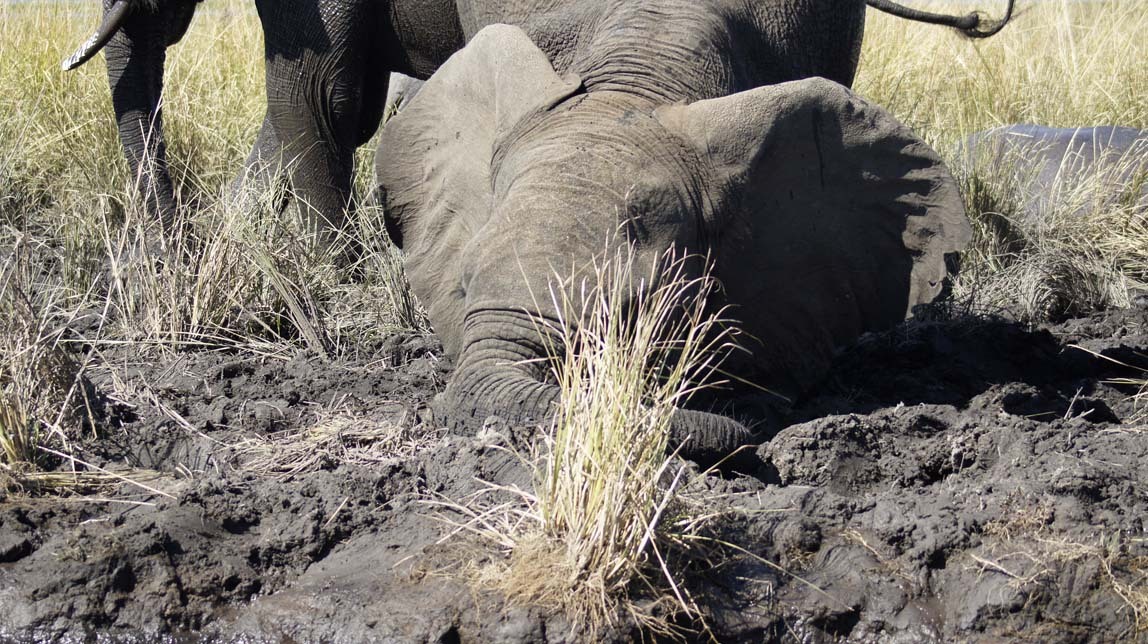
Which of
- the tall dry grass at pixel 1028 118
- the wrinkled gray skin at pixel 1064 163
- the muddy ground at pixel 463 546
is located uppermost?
the muddy ground at pixel 463 546

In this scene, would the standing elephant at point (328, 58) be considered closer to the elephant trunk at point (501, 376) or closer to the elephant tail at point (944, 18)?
the elephant tail at point (944, 18)

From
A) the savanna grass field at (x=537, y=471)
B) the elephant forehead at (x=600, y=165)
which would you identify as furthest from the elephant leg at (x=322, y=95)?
the elephant forehead at (x=600, y=165)

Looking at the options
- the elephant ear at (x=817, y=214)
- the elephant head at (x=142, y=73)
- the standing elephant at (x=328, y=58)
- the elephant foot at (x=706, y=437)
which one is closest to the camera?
the elephant foot at (x=706, y=437)

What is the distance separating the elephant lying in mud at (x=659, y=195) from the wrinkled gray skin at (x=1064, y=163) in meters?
2.42

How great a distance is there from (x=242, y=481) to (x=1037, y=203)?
4.58 m

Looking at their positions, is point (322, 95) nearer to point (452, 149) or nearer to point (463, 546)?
point (452, 149)

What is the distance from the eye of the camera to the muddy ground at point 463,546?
369 centimetres

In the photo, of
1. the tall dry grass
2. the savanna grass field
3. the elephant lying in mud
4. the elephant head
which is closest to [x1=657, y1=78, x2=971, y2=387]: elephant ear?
the elephant lying in mud

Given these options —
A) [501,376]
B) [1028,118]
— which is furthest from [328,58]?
[1028,118]

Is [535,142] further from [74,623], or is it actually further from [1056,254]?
[1056,254]

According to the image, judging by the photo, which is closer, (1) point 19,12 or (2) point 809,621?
(2) point 809,621

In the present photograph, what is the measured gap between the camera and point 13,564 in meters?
3.95

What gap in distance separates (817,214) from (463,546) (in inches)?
70.3

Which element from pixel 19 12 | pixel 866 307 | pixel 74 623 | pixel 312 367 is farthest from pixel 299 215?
pixel 19 12
